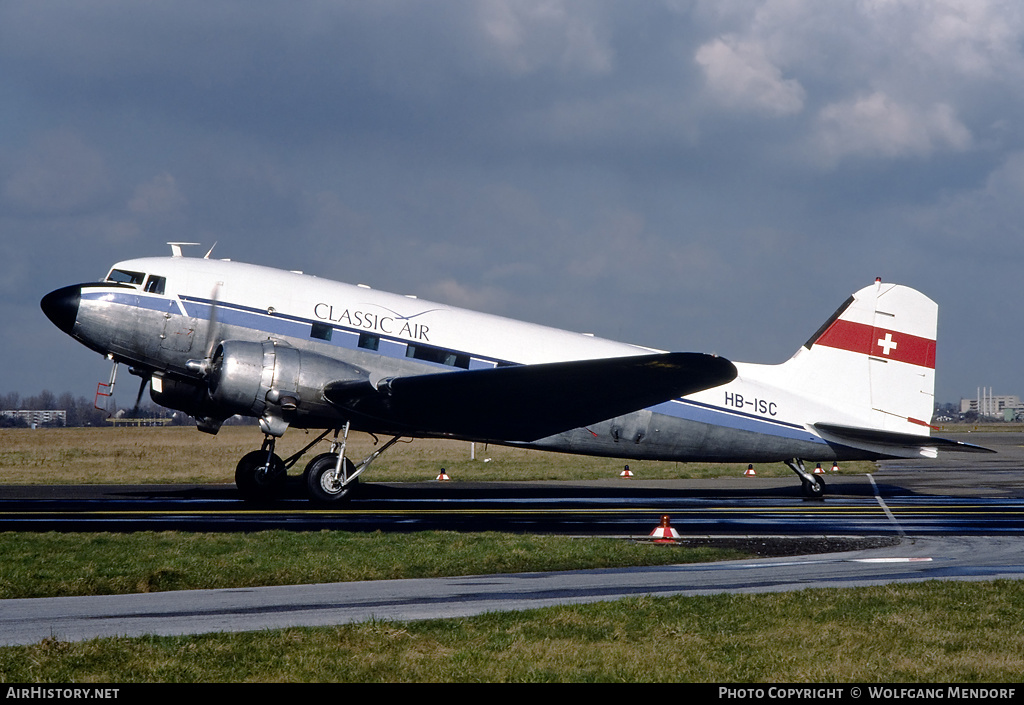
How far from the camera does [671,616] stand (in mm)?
8273

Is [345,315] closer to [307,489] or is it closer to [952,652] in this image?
[307,489]

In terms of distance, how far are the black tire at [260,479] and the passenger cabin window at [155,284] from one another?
4.21 m

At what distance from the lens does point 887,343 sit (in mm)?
24172

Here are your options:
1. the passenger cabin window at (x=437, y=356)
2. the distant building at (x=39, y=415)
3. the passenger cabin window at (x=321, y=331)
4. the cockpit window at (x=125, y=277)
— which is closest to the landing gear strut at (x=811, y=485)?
the passenger cabin window at (x=437, y=356)

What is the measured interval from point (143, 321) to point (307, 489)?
5167 millimetres

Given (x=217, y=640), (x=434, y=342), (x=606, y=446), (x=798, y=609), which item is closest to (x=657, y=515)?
(x=606, y=446)

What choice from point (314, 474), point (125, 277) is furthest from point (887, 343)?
point (125, 277)

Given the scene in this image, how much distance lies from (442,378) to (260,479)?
5.40m

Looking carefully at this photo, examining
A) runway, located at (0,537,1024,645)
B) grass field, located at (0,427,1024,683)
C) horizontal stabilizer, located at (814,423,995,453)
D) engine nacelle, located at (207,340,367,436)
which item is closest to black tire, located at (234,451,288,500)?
engine nacelle, located at (207,340,367,436)

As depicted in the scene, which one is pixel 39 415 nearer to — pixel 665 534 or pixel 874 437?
pixel 874 437

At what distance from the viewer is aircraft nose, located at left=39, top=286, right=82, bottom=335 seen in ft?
63.9

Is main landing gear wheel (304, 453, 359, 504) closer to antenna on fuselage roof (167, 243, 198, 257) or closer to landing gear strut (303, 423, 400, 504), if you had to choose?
landing gear strut (303, 423, 400, 504)

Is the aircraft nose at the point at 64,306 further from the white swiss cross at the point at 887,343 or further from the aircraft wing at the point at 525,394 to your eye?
the white swiss cross at the point at 887,343

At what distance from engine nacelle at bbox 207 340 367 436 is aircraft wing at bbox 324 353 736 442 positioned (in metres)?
0.43
